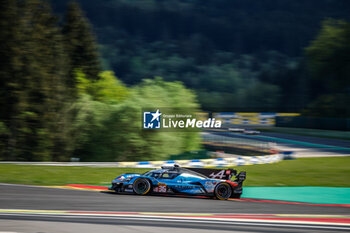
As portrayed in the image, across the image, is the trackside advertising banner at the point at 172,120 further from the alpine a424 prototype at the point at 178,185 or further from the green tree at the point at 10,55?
the alpine a424 prototype at the point at 178,185

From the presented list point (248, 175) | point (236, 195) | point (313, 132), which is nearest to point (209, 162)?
point (248, 175)

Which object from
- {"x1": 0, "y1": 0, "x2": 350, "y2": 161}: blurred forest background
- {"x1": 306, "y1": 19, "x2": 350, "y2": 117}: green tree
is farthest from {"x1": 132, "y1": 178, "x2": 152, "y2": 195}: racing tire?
{"x1": 306, "y1": 19, "x2": 350, "y2": 117}: green tree

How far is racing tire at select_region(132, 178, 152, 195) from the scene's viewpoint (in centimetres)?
1269

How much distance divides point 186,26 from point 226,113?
28.6 metres

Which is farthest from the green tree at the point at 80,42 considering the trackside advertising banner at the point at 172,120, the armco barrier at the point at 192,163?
the armco barrier at the point at 192,163

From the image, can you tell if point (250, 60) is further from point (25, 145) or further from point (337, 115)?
point (25, 145)

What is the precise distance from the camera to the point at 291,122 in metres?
48.5

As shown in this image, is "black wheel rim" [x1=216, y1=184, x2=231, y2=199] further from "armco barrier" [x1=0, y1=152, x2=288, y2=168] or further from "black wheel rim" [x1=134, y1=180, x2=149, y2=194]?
"armco barrier" [x1=0, y1=152, x2=288, y2=168]

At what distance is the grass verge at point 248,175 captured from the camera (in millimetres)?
16375

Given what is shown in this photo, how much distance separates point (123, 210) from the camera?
10234 millimetres

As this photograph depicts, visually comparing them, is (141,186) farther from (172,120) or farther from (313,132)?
(313,132)

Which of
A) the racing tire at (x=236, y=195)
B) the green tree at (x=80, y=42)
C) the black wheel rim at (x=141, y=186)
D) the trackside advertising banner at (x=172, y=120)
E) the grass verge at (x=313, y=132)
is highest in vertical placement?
the green tree at (x=80, y=42)

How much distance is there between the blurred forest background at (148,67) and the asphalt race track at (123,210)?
486 inches

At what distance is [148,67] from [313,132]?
27082 millimetres
